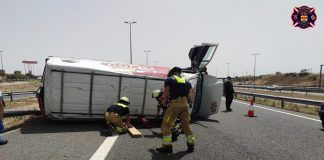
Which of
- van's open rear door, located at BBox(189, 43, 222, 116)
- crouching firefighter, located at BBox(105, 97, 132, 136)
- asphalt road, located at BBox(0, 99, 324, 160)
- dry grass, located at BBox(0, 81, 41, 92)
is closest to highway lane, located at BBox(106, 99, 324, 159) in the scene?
asphalt road, located at BBox(0, 99, 324, 160)

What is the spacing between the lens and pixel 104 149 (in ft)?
22.1

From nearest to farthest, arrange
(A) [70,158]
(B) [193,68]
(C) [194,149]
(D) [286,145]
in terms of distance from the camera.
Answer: (A) [70,158], (C) [194,149], (D) [286,145], (B) [193,68]

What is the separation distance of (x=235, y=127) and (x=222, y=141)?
2515 mm

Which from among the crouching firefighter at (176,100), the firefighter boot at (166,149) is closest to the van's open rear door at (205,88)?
the crouching firefighter at (176,100)

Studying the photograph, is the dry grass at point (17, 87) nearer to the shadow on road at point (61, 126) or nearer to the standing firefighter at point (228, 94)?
the standing firefighter at point (228, 94)

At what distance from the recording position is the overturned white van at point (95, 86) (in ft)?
32.1

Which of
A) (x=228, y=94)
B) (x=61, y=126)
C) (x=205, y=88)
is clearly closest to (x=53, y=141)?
(x=61, y=126)

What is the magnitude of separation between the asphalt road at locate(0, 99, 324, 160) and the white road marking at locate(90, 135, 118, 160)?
90 millimetres

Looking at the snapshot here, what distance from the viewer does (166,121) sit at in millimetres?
6945

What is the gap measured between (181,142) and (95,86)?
12.5 ft

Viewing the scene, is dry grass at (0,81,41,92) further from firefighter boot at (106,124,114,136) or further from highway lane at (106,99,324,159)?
highway lane at (106,99,324,159)

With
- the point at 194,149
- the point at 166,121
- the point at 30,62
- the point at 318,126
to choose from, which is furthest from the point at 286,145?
the point at 30,62

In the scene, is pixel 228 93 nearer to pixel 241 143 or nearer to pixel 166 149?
pixel 241 143

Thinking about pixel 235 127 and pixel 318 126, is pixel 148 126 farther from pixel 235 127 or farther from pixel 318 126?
pixel 318 126
